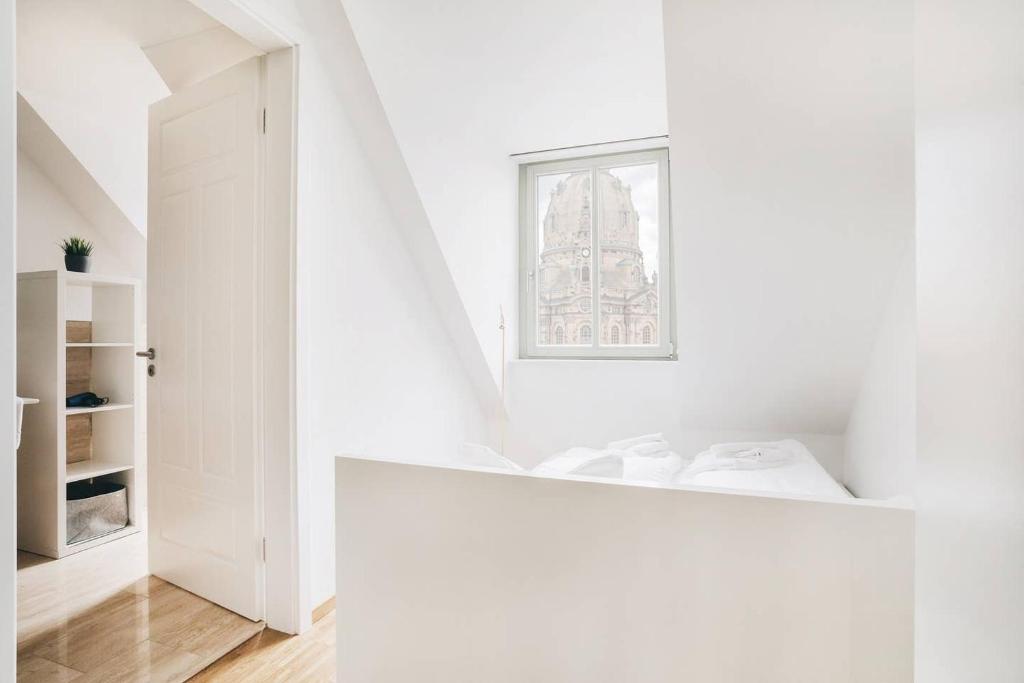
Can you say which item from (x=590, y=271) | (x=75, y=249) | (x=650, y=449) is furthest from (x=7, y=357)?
(x=590, y=271)

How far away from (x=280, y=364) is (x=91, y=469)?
1722mm

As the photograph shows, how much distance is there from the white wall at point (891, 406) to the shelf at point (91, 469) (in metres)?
3.44

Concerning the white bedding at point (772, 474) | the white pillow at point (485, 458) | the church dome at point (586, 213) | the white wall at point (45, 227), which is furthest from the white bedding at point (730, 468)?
the white wall at point (45, 227)

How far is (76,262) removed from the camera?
2.74 metres

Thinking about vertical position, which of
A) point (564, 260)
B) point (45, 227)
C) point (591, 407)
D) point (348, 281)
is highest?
point (45, 227)

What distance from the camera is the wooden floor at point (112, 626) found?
1.68 meters

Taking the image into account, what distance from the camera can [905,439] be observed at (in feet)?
5.19

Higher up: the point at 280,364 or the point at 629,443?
the point at 280,364

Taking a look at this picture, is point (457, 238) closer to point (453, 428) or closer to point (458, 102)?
point (458, 102)

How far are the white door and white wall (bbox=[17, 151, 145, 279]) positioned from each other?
1.17 m

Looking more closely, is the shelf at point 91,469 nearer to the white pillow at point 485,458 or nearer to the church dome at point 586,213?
the white pillow at point 485,458

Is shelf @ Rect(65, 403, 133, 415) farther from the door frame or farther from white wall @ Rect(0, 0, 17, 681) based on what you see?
white wall @ Rect(0, 0, 17, 681)

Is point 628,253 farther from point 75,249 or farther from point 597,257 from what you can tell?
point 75,249

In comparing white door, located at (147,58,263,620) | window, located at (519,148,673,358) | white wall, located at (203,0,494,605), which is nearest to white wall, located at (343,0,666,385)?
white wall, located at (203,0,494,605)
